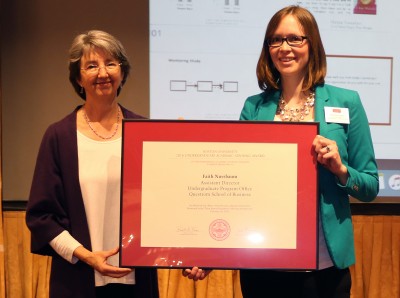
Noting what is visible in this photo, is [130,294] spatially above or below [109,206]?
below

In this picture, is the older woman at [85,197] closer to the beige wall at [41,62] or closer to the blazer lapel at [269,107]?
the blazer lapel at [269,107]

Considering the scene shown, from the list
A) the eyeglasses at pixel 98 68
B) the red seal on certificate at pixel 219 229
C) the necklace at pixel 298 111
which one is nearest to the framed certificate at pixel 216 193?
the red seal on certificate at pixel 219 229

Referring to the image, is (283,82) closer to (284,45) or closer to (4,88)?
(284,45)

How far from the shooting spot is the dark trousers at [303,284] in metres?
1.67

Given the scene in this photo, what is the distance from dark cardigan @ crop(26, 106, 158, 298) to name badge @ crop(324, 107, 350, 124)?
0.83 metres

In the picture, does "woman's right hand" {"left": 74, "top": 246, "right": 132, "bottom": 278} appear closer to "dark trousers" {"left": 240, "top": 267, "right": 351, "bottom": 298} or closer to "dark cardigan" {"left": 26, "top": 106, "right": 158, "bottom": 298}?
"dark cardigan" {"left": 26, "top": 106, "right": 158, "bottom": 298}

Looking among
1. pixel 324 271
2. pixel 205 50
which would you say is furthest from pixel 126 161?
pixel 205 50

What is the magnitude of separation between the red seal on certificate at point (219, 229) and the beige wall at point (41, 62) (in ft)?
5.34

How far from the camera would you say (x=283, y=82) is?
1834 millimetres

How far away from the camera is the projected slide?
3.14 metres

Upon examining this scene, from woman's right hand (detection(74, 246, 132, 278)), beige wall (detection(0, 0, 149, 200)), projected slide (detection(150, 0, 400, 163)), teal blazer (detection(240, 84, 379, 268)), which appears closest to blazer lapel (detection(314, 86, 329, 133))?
teal blazer (detection(240, 84, 379, 268))

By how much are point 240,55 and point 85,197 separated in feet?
5.57

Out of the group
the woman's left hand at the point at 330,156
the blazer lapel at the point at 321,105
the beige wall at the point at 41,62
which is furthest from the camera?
the beige wall at the point at 41,62

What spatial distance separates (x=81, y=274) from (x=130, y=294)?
0.61 feet
